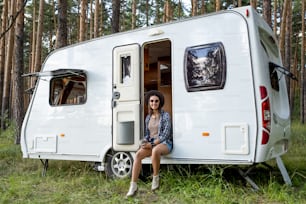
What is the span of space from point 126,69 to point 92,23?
15.4m

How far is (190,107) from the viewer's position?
183 inches

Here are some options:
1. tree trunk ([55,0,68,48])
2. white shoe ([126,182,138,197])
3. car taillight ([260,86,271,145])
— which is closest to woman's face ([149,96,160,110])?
white shoe ([126,182,138,197])

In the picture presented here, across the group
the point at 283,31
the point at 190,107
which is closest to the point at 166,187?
the point at 190,107

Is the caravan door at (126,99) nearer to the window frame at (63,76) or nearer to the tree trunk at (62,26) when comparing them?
the window frame at (63,76)

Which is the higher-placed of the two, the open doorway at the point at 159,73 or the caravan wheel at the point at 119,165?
the open doorway at the point at 159,73

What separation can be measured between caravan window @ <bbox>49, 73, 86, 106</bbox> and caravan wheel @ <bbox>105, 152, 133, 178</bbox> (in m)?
1.15

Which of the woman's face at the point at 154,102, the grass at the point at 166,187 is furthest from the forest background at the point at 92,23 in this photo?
the woman's face at the point at 154,102

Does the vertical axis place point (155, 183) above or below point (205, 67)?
below

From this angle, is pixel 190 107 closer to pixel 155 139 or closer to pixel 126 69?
pixel 155 139

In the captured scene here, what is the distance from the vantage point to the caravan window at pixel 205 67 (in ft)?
14.7

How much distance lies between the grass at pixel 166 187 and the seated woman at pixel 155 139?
265 mm

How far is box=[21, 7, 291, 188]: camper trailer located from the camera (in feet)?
14.0

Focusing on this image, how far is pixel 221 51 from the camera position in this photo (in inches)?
177

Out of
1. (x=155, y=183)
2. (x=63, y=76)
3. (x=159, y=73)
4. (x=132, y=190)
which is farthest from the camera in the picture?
(x=159, y=73)
